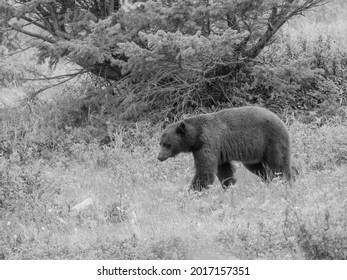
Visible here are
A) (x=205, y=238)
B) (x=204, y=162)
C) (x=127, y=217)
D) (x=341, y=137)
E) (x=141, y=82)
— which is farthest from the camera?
(x=141, y=82)

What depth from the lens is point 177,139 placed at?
1045 centimetres

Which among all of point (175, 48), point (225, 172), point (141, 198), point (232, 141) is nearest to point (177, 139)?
point (232, 141)

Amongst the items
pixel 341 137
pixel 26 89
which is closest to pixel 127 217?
pixel 341 137

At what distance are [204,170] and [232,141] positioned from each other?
62cm

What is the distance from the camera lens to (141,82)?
13648 mm

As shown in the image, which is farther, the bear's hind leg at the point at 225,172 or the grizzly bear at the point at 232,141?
the bear's hind leg at the point at 225,172

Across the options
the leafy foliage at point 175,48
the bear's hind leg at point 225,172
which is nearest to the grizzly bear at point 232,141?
the bear's hind leg at point 225,172

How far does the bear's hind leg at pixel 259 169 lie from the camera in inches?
416

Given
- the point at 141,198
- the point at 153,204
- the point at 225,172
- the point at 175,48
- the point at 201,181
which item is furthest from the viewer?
the point at 175,48

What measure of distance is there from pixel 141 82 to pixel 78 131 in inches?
56.3

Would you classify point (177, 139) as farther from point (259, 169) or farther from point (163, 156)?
point (259, 169)

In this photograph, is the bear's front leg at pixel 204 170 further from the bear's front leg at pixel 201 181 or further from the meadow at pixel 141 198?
the meadow at pixel 141 198

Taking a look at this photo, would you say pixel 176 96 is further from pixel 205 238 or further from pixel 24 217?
pixel 205 238

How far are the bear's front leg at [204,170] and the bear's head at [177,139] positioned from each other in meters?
0.26
